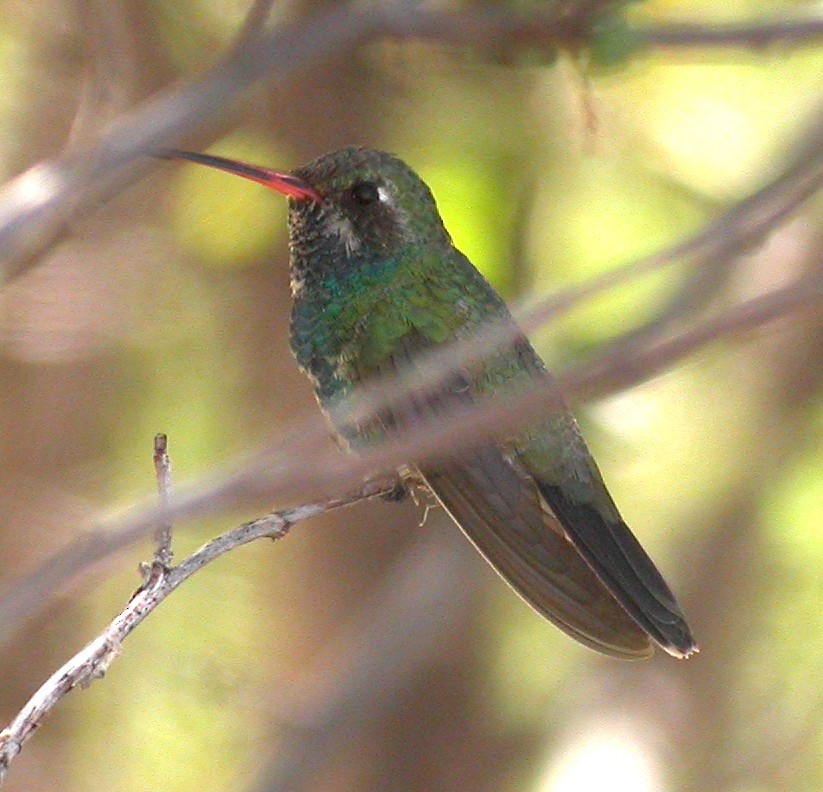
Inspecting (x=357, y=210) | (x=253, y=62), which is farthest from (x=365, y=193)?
(x=253, y=62)

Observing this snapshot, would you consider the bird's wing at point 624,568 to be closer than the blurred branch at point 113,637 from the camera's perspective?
No

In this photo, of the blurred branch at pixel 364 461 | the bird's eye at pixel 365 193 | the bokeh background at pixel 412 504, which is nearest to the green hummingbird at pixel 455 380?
the bird's eye at pixel 365 193

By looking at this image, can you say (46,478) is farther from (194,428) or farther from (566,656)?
(566,656)

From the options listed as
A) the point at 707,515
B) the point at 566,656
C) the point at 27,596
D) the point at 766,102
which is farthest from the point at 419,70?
the point at 27,596

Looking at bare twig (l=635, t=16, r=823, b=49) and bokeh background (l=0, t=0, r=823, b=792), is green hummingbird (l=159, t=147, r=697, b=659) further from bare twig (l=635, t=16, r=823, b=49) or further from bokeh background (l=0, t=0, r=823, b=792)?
bare twig (l=635, t=16, r=823, b=49)

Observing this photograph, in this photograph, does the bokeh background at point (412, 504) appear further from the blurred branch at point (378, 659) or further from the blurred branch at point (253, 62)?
the blurred branch at point (253, 62)

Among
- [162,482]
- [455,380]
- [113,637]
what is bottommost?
[113,637]

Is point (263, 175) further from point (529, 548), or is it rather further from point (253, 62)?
point (253, 62)
